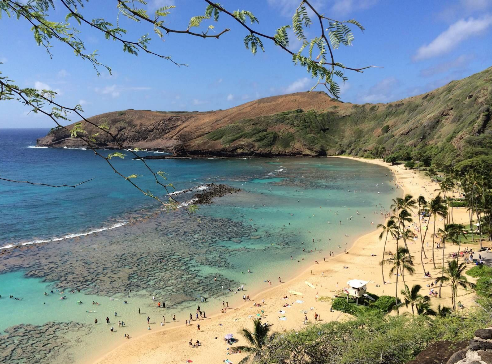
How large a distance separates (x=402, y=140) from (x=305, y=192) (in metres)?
59.5

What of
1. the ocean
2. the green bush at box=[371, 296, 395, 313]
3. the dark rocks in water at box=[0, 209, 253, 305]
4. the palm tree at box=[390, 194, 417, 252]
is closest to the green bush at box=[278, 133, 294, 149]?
the ocean

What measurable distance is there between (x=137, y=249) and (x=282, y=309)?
1750cm

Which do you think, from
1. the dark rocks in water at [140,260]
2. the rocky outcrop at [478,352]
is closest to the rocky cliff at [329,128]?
the dark rocks in water at [140,260]

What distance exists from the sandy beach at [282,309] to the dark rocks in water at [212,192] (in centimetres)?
2604

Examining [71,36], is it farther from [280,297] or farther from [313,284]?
[313,284]

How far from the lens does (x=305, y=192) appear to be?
2405 inches

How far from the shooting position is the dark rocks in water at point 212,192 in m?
55.7

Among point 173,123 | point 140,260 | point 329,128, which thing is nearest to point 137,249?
point 140,260

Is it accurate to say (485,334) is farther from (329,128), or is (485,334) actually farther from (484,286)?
(329,128)

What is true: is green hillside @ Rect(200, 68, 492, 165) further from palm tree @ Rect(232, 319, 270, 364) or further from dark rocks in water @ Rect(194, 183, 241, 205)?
palm tree @ Rect(232, 319, 270, 364)

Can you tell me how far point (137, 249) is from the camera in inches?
1380

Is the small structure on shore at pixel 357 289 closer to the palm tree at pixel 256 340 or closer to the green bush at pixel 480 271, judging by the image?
the green bush at pixel 480 271

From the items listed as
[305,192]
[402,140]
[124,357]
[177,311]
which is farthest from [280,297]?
[402,140]

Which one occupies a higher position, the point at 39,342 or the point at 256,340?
the point at 256,340
